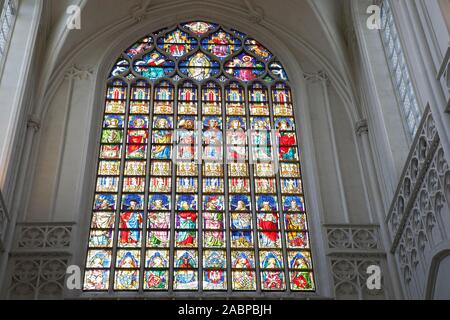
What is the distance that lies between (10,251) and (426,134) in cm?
785

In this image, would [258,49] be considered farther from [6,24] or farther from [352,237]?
[6,24]

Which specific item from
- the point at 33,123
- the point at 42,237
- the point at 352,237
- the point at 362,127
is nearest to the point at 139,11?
the point at 33,123

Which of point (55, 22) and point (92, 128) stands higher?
point (55, 22)

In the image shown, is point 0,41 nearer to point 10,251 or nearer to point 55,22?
point 55,22

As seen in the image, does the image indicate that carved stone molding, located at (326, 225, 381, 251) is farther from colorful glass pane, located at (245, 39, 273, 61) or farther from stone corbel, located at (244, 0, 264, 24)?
stone corbel, located at (244, 0, 264, 24)

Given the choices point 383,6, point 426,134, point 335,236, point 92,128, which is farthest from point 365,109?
point 92,128

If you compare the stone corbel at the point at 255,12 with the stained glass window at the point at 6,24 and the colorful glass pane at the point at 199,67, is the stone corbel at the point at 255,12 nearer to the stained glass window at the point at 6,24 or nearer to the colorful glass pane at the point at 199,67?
the colorful glass pane at the point at 199,67

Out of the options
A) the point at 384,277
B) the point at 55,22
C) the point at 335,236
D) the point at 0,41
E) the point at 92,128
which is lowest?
the point at 384,277

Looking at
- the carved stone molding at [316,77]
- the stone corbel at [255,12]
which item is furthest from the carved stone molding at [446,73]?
the stone corbel at [255,12]

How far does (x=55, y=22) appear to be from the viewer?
653 inches

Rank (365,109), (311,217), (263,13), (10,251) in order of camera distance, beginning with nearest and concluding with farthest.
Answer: (10,251), (311,217), (365,109), (263,13)

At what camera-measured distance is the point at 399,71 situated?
47.2 ft

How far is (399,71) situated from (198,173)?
184 inches

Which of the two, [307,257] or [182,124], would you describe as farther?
[182,124]
